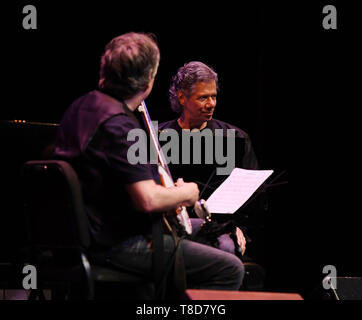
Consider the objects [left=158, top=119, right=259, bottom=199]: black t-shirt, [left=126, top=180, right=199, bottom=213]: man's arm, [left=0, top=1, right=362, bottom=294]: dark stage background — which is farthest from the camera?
[left=0, top=1, right=362, bottom=294]: dark stage background

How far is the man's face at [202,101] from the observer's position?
3.46m

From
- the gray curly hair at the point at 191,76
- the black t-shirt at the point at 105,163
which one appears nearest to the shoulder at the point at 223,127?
the gray curly hair at the point at 191,76

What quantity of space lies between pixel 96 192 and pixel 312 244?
2799 millimetres

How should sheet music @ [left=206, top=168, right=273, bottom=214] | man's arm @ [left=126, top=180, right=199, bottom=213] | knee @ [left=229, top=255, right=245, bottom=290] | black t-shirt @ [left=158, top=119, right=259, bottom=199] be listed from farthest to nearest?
black t-shirt @ [left=158, top=119, right=259, bottom=199] → sheet music @ [left=206, top=168, right=273, bottom=214] → knee @ [left=229, top=255, right=245, bottom=290] → man's arm @ [left=126, top=180, right=199, bottom=213]

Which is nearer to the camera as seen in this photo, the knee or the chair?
the chair

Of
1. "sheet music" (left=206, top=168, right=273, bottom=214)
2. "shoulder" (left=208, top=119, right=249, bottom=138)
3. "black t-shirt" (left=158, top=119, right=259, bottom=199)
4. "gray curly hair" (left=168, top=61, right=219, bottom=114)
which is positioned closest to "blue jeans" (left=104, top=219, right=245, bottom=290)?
"sheet music" (left=206, top=168, right=273, bottom=214)

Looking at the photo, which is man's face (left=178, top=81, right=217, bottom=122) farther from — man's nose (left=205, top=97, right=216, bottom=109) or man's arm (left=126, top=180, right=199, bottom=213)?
man's arm (left=126, top=180, right=199, bottom=213)

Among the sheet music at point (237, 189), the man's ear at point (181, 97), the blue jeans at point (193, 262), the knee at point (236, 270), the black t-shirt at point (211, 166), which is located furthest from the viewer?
the man's ear at point (181, 97)

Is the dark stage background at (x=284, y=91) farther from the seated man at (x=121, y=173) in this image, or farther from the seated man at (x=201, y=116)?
the seated man at (x=121, y=173)

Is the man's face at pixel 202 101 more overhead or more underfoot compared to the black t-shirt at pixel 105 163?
more overhead

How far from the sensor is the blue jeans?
205 centimetres

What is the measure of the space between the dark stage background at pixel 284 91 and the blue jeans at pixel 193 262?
2146mm

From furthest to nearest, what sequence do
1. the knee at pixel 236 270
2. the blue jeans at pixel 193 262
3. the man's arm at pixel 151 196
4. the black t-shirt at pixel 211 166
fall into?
the black t-shirt at pixel 211 166, the knee at pixel 236 270, the blue jeans at pixel 193 262, the man's arm at pixel 151 196

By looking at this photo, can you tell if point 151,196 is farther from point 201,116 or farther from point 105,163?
point 201,116
